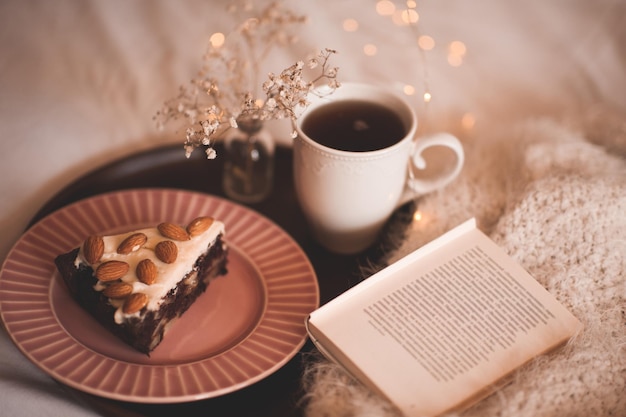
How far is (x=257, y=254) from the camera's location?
34.8 inches

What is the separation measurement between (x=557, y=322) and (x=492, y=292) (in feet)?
0.26

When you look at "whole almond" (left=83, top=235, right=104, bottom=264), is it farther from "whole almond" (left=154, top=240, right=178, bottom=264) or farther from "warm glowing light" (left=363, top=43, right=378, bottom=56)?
"warm glowing light" (left=363, top=43, right=378, bottom=56)

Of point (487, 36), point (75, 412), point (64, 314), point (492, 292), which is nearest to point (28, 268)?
point (64, 314)

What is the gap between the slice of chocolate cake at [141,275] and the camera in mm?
711

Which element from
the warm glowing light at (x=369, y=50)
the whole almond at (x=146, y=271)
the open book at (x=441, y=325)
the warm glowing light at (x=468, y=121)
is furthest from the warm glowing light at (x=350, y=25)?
the whole almond at (x=146, y=271)

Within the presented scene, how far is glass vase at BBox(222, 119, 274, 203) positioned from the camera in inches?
39.2

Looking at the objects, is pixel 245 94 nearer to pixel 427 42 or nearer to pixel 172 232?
pixel 172 232

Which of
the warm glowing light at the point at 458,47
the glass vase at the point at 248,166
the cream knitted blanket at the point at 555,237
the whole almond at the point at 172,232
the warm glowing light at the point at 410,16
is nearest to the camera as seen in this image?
the cream knitted blanket at the point at 555,237

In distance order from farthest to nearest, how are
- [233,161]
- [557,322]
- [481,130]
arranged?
1. [481,130]
2. [233,161]
3. [557,322]

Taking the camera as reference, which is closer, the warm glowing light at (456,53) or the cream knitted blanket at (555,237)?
the cream knitted blanket at (555,237)

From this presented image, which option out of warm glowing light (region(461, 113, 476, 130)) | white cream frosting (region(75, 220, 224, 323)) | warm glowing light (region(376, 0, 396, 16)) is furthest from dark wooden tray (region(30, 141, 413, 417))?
warm glowing light (region(376, 0, 396, 16))

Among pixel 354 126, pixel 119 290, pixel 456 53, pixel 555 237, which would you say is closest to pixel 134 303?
pixel 119 290

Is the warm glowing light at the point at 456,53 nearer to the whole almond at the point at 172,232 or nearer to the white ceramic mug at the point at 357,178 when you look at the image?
the white ceramic mug at the point at 357,178

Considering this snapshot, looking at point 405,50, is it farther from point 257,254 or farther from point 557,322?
point 557,322
